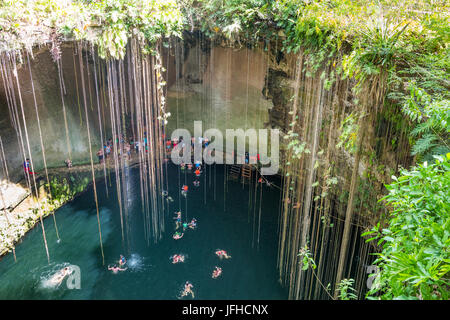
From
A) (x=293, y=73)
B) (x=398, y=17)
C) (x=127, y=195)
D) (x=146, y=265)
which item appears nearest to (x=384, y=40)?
(x=398, y=17)

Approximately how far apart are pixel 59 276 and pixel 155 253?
1.78 meters

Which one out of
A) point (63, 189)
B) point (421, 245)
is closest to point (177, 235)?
point (63, 189)

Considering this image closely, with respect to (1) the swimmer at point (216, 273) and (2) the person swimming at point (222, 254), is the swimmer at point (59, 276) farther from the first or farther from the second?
(2) the person swimming at point (222, 254)

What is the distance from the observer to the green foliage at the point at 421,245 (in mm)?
1372

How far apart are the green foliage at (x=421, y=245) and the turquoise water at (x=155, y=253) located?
14.8ft

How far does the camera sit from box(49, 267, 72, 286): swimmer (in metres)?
6.11

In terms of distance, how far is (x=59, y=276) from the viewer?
6207 millimetres

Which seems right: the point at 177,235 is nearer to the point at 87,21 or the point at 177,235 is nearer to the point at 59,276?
the point at 59,276

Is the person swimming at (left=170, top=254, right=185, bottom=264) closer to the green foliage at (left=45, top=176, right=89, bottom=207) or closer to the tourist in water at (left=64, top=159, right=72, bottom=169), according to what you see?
the green foliage at (left=45, top=176, right=89, bottom=207)

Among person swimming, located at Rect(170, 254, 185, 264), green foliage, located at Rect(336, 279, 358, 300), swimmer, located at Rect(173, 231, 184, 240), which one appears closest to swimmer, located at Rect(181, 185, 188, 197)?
swimmer, located at Rect(173, 231, 184, 240)

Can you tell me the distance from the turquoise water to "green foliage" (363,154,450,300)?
4502 millimetres

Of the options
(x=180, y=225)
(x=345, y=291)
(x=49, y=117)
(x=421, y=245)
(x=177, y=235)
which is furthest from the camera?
(x=49, y=117)

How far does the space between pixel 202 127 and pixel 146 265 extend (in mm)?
5802

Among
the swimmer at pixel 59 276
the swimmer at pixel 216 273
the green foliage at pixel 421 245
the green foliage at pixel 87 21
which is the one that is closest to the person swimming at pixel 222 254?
the swimmer at pixel 216 273
